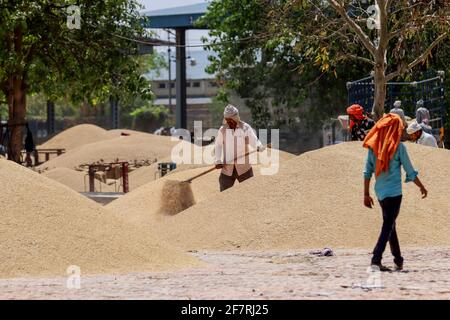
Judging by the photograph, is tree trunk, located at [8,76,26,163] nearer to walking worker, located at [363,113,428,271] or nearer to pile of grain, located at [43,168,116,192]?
pile of grain, located at [43,168,116,192]

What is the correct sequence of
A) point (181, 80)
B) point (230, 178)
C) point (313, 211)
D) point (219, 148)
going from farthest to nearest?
point (181, 80)
point (230, 178)
point (219, 148)
point (313, 211)

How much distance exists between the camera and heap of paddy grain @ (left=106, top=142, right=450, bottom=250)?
1416 centimetres

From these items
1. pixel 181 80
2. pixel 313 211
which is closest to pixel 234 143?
pixel 313 211

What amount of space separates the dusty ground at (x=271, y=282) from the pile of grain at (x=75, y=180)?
16058mm

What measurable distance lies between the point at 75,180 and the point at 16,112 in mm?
2383

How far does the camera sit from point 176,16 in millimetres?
49969

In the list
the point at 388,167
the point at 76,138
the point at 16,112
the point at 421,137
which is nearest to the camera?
the point at 388,167

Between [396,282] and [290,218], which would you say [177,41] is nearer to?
[290,218]

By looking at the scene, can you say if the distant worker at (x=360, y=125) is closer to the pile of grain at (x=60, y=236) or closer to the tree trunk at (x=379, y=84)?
the tree trunk at (x=379, y=84)

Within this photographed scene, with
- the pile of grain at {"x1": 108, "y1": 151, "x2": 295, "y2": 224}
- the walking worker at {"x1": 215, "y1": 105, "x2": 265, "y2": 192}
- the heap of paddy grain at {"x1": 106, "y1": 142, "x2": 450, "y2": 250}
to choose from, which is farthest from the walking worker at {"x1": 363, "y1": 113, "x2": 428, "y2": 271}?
the pile of grain at {"x1": 108, "y1": 151, "x2": 295, "y2": 224}

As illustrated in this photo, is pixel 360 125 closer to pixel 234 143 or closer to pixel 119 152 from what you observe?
pixel 234 143

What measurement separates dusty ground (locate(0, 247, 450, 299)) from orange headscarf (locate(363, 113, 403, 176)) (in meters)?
1.02

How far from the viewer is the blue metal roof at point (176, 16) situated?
4975 centimetres

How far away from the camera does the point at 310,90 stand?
3916cm
